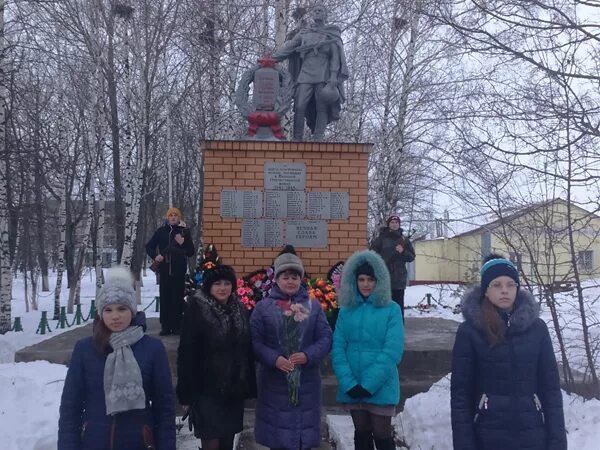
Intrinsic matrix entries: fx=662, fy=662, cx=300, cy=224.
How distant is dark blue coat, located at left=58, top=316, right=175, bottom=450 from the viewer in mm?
3002

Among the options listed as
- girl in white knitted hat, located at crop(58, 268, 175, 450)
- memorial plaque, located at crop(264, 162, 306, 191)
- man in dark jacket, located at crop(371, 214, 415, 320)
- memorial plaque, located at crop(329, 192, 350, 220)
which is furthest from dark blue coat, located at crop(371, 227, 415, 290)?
girl in white knitted hat, located at crop(58, 268, 175, 450)

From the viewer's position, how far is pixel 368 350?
4016mm

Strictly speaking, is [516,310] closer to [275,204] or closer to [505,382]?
[505,382]

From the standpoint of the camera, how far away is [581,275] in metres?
6.44

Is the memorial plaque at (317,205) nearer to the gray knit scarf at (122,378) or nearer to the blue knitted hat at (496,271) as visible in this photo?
the blue knitted hat at (496,271)

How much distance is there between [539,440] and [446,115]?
473cm

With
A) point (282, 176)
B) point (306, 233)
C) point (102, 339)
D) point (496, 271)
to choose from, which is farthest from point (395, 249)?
point (102, 339)

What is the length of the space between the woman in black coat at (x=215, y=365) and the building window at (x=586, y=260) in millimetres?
3889

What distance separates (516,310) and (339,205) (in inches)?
176

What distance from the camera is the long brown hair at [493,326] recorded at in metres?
3.06

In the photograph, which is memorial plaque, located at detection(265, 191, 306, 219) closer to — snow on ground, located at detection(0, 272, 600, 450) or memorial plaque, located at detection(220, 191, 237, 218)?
memorial plaque, located at detection(220, 191, 237, 218)

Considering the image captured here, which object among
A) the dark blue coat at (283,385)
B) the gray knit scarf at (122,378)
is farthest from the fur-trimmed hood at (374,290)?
the gray knit scarf at (122,378)

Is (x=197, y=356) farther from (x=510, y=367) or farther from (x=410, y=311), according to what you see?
(x=410, y=311)

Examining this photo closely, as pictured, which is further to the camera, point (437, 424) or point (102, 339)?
point (437, 424)
